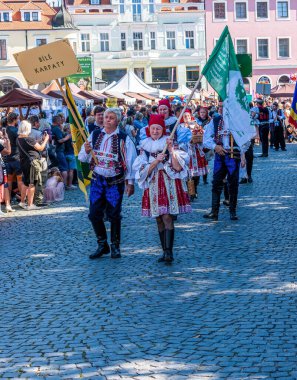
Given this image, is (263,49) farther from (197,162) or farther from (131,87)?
(197,162)

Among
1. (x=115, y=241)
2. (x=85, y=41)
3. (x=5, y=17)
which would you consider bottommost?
(x=115, y=241)

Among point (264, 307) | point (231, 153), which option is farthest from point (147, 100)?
point (264, 307)

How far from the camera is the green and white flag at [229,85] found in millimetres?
11273

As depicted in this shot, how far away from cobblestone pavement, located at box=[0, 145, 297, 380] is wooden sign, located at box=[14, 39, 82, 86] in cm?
213

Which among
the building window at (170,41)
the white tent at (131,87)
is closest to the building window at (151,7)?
the building window at (170,41)

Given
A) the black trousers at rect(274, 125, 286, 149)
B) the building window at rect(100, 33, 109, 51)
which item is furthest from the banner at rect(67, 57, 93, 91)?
the building window at rect(100, 33, 109, 51)

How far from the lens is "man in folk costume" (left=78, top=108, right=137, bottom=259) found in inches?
411

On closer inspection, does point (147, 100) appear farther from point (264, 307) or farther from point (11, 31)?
point (264, 307)

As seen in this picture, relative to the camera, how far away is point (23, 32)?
68938 mm

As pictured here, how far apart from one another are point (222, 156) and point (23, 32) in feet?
189

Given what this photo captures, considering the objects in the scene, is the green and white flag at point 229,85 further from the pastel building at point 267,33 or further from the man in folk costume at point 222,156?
the pastel building at point 267,33

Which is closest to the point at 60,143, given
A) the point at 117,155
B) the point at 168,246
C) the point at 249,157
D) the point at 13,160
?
the point at 13,160

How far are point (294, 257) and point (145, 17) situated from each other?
63965 millimetres

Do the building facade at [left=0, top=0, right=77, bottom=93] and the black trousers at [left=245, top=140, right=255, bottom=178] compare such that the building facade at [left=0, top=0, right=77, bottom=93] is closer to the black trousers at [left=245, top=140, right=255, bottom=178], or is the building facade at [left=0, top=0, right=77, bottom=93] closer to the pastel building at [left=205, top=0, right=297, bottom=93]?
the pastel building at [left=205, top=0, right=297, bottom=93]
